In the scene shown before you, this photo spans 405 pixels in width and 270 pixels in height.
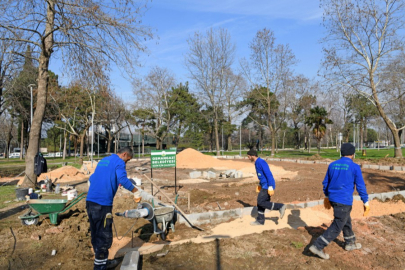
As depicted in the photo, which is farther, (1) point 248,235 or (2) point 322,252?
(1) point 248,235

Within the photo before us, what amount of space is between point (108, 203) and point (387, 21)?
72.1ft

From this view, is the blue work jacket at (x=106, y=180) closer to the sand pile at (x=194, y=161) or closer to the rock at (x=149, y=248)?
the rock at (x=149, y=248)

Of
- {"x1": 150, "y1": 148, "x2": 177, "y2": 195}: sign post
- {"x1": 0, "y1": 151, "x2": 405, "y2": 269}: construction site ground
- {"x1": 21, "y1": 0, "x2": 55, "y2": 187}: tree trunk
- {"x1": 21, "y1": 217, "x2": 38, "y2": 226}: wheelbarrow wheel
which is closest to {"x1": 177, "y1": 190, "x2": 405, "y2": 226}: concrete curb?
{"x1": 0, "y1": 151, "x2": 405, "y2": 269}: construction site ground

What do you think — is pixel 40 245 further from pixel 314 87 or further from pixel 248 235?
pixel 314 87

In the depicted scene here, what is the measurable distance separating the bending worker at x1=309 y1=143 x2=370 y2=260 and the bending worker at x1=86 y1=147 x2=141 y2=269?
10.00 ft

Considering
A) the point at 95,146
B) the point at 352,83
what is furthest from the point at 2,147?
the point at 352,83

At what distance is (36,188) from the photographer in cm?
1162

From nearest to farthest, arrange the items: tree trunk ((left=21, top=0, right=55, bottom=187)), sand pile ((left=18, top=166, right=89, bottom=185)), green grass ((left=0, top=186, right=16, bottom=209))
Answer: green grass ((left=0, top=186, right=16, bottom=209)), tree trunk ((left=21, top=0, right=55, bottom=187)), sand pile ((left=18, top=166, right=89, bottom=185))

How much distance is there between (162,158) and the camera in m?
9.98

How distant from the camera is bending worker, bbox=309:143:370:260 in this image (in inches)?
180

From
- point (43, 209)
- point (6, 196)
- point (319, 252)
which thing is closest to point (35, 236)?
point (43, 209)

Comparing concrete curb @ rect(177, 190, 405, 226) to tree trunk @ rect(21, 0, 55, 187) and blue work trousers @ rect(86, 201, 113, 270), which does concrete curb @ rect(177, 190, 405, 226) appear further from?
tree trunk @ rect(21, 0, 55, 187)

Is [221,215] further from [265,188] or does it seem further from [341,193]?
[341,193]

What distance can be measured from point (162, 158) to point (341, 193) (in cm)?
635
